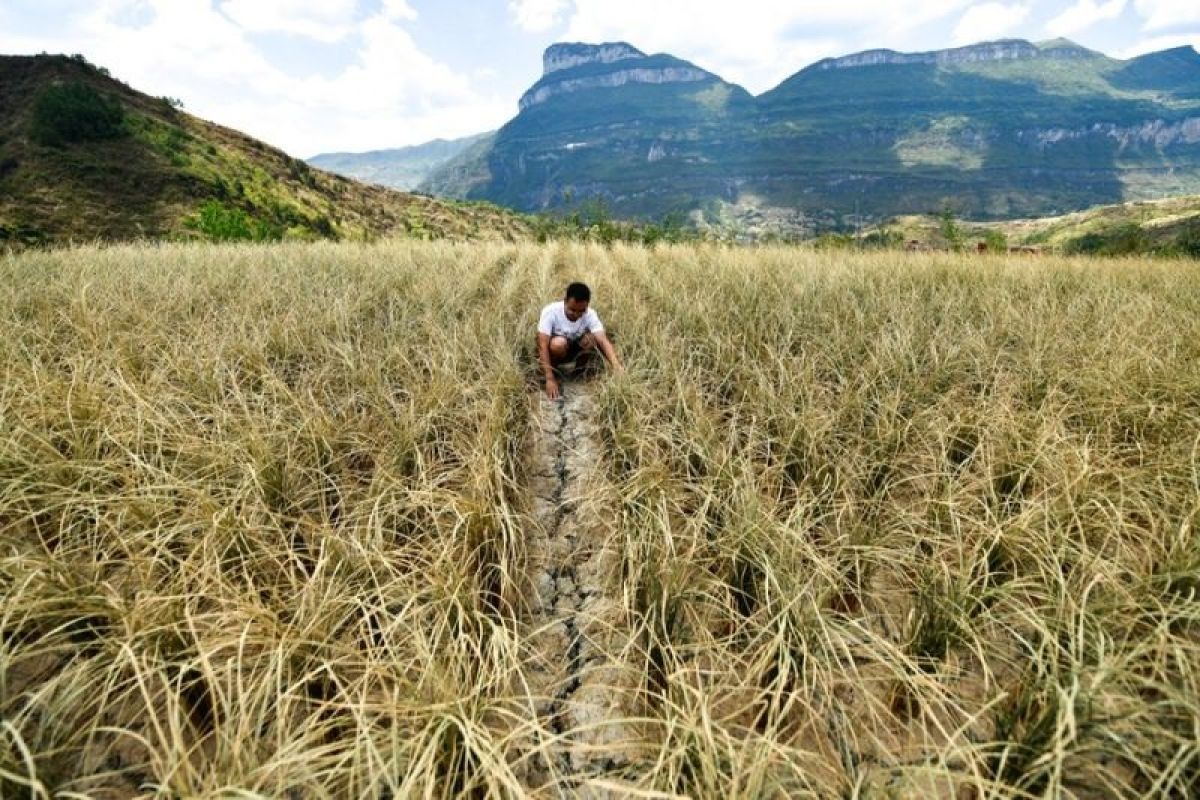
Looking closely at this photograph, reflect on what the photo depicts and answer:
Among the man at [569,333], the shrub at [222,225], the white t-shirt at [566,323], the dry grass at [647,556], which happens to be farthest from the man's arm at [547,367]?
the shrub at [222,225]

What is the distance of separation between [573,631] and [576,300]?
2625mm

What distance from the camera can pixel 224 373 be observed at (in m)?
3.35

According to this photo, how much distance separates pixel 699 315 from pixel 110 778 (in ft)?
13.9

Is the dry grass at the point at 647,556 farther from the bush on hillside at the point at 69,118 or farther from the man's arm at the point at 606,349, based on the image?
the bush on hillside at the point at 69,118

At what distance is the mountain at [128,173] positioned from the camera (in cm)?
3195

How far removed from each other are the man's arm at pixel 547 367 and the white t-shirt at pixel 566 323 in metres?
0.10

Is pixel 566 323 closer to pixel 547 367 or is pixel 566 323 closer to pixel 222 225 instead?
pixel 547 367

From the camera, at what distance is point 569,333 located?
4277 mm

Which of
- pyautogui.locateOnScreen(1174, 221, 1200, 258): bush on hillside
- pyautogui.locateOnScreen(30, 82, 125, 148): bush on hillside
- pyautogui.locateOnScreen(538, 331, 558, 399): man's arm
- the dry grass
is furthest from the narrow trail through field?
pyautogui.locateOnScreen(30, 82, 125, 148): bush on hillside

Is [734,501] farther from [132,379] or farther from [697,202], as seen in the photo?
[697,202]

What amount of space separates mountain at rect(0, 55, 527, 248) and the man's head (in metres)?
26.2

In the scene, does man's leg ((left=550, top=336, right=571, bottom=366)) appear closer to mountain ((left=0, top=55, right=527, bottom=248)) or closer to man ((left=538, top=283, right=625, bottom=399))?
man ((left=538, top=283, right=625, bottom=399))

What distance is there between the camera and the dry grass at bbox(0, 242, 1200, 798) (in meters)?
1.43

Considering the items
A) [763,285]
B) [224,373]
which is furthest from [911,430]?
[224,373]
